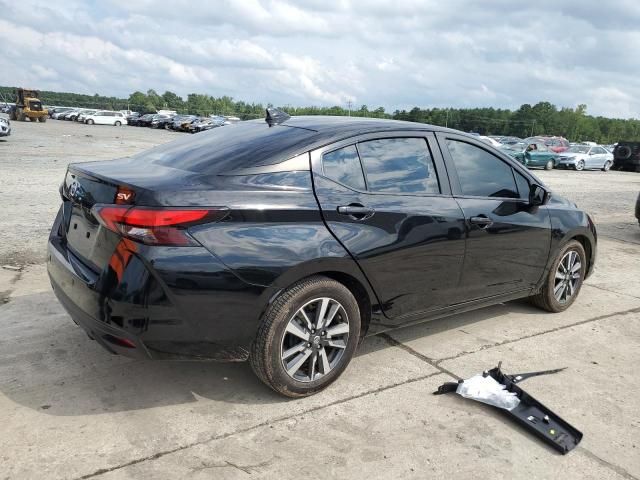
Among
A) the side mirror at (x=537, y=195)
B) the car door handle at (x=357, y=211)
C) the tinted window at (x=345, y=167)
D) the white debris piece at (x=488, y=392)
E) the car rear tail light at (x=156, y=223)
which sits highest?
the tinted window at (x=345, y=167)

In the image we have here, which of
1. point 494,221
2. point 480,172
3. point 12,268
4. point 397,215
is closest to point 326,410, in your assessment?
point 397,215

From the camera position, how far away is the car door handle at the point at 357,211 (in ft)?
10.9

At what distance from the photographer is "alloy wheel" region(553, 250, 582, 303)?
5066mm

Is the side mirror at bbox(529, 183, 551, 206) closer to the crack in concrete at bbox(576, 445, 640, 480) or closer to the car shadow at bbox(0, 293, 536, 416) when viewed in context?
the car shadow at bbox(0, 293, 536, 416)

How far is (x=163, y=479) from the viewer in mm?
2578

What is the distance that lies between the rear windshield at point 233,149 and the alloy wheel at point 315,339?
2.94 ft

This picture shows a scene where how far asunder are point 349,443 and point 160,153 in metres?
2.25

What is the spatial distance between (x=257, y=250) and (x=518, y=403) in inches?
72.3

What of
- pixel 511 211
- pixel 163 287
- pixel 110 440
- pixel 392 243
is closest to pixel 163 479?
pixel 110 440

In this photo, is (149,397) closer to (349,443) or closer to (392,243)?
(349,443)

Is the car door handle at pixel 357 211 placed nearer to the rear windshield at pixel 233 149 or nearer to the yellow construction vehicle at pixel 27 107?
the rear windshield at pixel 233 149

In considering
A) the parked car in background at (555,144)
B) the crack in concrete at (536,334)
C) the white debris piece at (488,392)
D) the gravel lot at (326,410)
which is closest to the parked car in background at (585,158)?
the parked car in background at (555,144)

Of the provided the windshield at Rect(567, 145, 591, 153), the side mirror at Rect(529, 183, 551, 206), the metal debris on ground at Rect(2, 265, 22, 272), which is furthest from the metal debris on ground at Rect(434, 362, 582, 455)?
the windshield at Rect(567, 145, 591, 153)

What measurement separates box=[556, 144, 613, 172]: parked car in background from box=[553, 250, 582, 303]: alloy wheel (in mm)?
27364
